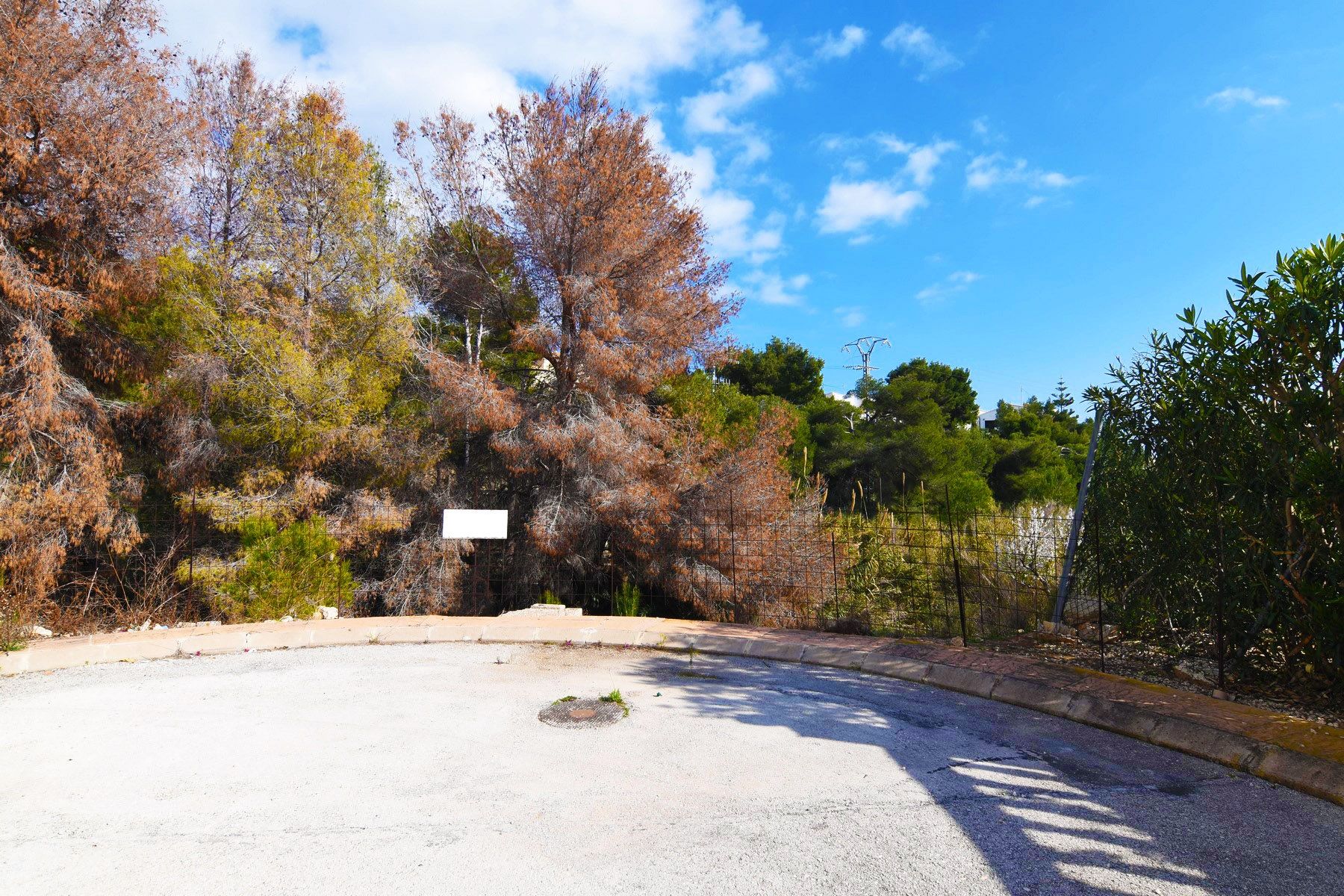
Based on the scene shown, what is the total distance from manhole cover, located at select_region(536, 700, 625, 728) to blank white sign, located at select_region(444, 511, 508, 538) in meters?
3.69

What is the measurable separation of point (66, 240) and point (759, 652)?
1046 centimetres

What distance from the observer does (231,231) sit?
13.5 metres

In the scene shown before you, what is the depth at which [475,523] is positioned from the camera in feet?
28.4

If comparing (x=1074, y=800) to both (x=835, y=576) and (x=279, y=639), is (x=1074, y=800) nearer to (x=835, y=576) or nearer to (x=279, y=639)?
(x=835, y=576)

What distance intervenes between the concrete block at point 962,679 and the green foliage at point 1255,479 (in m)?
1.62

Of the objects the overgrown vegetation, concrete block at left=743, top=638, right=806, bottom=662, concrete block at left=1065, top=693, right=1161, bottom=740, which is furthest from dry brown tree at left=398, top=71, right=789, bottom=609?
concrete block at left=1065, top=693, right=1161, bottom=740

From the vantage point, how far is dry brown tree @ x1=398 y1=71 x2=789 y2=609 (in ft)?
41.0

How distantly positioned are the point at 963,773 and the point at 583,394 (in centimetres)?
1012

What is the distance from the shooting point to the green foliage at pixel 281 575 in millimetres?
9750

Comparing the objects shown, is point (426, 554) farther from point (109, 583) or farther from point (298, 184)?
point (298, 184)

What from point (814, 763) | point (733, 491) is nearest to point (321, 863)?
point (814, 763)

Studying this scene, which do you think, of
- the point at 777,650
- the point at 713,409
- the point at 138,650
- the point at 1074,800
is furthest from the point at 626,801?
the point at 713,409

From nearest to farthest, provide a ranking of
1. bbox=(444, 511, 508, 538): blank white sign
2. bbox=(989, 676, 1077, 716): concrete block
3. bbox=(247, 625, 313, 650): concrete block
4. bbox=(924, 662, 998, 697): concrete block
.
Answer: bbox=(989, 676, 1077, 716): concrete block, bbox=(924, 662, 998, 697): concrete block, bbox=(247, 625, 313, 650): concrete block, bbox=(444, 511, 508, 538): blank white sign

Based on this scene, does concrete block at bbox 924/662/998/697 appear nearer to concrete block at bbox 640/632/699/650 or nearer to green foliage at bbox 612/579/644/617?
concrete block at bbox 640/632/699/650
